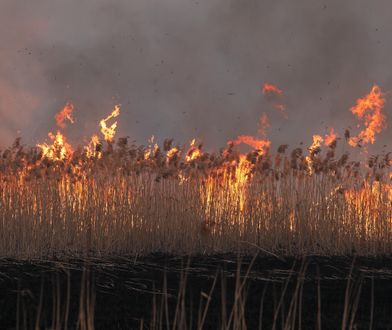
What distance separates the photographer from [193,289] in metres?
4.82

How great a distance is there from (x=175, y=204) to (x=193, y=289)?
2.68 m

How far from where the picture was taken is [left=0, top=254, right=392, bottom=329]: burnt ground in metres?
3.86

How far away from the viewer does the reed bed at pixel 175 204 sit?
23.8 feet

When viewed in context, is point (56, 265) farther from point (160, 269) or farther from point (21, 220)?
point (21, 220)

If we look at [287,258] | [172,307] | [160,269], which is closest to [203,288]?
[172,307]

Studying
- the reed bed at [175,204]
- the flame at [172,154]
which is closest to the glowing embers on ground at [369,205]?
the reed bed at [175,204]

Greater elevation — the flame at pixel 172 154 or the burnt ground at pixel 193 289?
the flame at pixel 172 154

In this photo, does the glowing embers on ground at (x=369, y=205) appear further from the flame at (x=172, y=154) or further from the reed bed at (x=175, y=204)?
the flame at (x=172, y=154)

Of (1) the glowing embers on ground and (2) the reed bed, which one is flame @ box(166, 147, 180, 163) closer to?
(2) the reed bed

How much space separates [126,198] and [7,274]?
2248 mm

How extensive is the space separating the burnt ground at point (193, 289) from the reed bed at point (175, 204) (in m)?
0.54

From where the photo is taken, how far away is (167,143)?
289 inches

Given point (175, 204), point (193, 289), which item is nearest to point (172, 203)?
point (175, 204)

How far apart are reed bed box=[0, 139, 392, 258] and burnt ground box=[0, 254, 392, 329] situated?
545 mm
